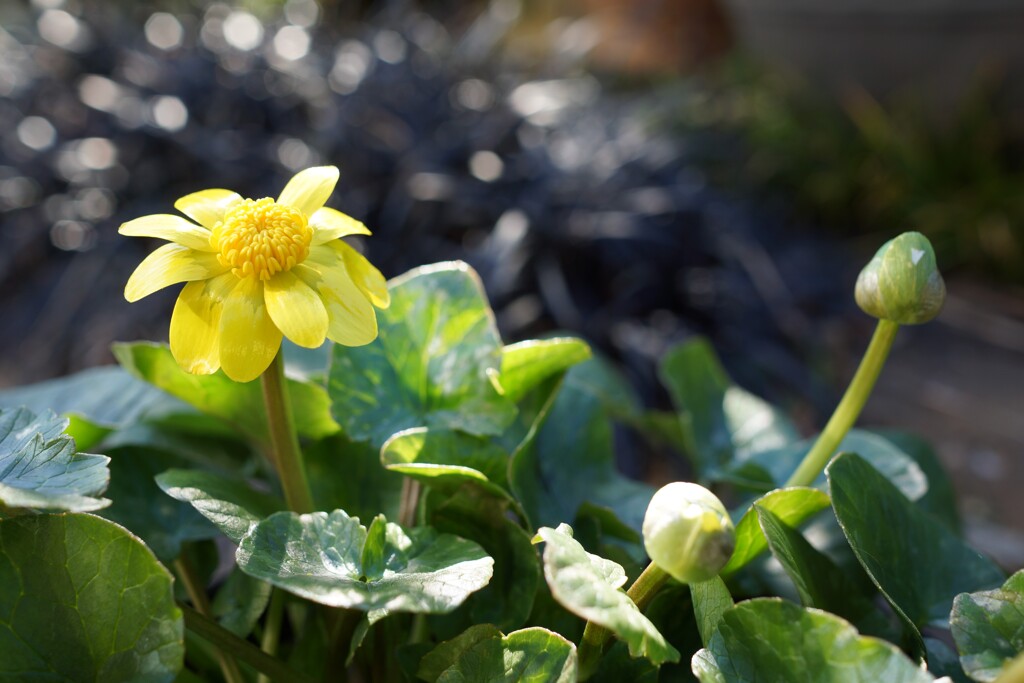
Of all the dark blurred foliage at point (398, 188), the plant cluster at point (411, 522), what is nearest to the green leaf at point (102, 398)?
the plant cluster at point (411, 522)

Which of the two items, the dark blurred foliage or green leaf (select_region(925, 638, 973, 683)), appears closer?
green leaf (select_region(925, 638, 973, 683))

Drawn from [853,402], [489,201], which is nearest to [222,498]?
[853,402]

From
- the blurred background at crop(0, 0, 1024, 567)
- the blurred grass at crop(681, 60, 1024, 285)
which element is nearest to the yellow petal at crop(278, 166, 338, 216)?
the blurred background at crop(0, 0, 1024, 567)

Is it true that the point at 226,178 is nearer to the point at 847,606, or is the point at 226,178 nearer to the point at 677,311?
the point at 677,311

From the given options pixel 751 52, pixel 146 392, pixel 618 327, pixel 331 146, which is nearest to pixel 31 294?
pixel 331 146

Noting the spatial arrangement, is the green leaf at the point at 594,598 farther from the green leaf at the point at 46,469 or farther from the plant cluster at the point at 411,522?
the green leaf at the point at 46,469

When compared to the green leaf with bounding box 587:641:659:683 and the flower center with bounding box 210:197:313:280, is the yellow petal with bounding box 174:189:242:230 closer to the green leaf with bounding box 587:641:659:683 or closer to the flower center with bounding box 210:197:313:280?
the flower center with bounding box 210:197:313:280
